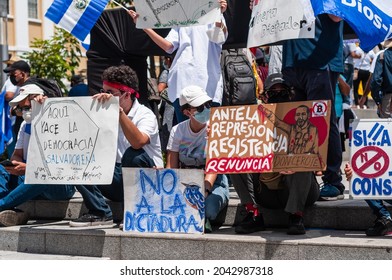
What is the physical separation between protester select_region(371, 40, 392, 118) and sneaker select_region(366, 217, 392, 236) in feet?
6.75

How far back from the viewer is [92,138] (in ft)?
25.9

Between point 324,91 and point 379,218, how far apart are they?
1.24m

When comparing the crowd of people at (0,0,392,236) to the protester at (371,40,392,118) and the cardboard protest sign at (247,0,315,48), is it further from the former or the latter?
the cardboard protest sign at (247,0,315,48)

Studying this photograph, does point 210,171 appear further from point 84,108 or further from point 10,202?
point 10,202

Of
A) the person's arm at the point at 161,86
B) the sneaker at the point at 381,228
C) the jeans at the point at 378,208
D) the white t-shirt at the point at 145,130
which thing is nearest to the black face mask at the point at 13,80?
the person's arm at the point at 161,86

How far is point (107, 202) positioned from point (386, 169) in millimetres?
2622

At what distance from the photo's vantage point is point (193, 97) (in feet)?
25.3

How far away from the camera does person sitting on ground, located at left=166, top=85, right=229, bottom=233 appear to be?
7730 mm

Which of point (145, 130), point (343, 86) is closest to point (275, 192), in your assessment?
point (145, 130)

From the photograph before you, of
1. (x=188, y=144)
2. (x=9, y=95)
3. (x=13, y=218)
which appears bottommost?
(x=13, y=218)

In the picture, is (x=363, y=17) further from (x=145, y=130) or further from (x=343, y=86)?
(x=343, y=86)

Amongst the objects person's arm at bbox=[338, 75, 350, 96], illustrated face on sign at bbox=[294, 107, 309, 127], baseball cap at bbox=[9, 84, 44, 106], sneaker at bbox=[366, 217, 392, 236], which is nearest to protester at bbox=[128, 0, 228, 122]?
baseball cap at bbox=[9, 84, 44, 106]
